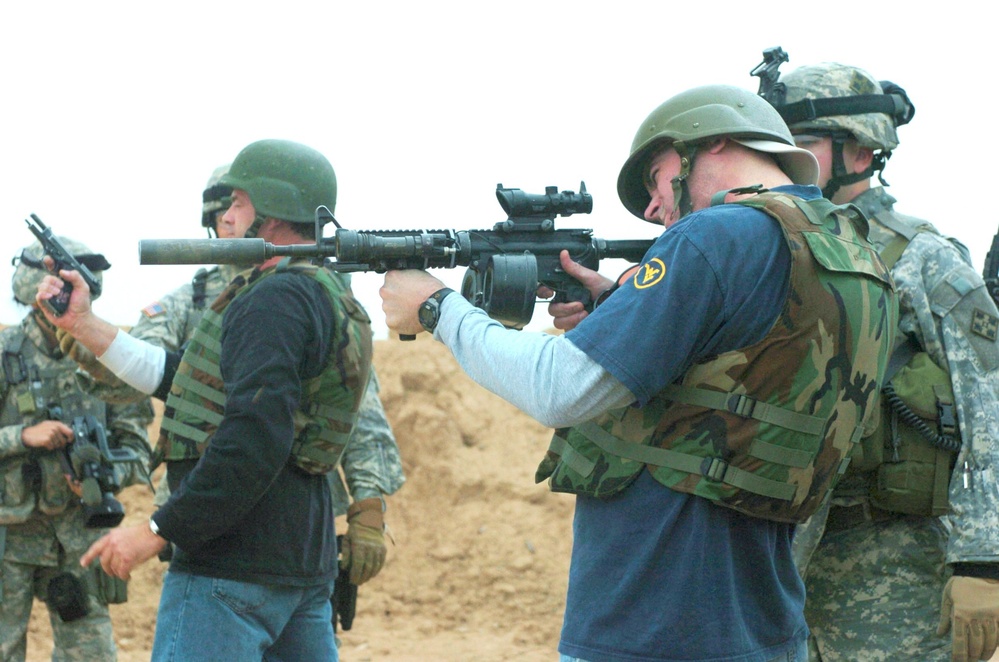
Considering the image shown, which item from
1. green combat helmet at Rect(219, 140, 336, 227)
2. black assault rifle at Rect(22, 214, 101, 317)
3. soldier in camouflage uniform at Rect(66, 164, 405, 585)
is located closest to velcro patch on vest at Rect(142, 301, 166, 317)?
soldier in camouflage uniform at Rect(66, 164, 405, 585)

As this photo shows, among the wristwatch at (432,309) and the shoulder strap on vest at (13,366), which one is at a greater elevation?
the wristwatch at (432,309)

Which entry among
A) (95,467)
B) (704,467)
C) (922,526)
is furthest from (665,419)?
(95,467)

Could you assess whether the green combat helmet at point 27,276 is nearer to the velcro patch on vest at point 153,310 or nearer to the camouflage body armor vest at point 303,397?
the velcro patch on vest at point 153,310

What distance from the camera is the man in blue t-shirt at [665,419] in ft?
7.55

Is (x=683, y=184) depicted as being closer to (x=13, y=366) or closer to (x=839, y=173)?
(x=839, y=173)

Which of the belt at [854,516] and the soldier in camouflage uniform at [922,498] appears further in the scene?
the belt at [854,516]

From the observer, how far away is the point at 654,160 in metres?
2.93

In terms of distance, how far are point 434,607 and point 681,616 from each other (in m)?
7.30

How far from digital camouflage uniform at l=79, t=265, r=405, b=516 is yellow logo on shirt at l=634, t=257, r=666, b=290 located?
327cm

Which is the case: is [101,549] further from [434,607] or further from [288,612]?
[434,607]

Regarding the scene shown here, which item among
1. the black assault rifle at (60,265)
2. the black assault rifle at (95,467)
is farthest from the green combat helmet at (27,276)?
the black assault rifle at (60,265)

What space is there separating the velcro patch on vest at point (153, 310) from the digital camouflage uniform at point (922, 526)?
4104 millimetres

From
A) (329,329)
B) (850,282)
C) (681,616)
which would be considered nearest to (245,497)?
(329,329)

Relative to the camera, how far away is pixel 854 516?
369 centimetres
